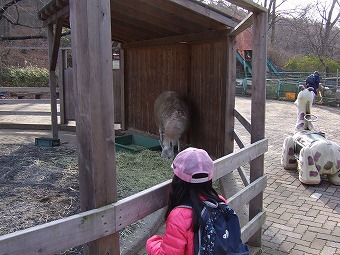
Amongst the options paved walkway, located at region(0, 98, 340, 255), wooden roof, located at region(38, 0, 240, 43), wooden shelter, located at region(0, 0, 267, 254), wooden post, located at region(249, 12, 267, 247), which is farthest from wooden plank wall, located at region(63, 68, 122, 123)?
wooden post, located at region(249, 12, 267, 247)

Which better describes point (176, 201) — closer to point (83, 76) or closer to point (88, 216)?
point (88, 216)

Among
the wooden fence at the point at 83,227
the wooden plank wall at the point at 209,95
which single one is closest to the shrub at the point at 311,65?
→ the wooden plank wall at the point at 209,95

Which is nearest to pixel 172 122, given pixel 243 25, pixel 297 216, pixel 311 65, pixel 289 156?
pixel 289 156

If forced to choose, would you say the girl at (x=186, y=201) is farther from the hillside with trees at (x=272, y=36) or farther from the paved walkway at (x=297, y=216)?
the hillside with trees at (x=272, y=36)

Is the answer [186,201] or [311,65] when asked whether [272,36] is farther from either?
[186,201]

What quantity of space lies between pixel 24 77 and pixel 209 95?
19.1 meters

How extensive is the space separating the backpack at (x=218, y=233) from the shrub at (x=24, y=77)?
2254cm

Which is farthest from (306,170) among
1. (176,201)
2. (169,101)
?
(176,201)

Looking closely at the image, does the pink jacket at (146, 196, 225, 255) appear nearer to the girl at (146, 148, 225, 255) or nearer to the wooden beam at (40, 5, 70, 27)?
the girl at (146, 148, 225, 255)

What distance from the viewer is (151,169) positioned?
20.2 ft

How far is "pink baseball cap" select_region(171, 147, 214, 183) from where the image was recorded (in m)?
2.09

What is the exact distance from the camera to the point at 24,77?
23109 mm

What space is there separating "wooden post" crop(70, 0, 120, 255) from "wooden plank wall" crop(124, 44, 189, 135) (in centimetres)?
561

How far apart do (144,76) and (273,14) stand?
33498 millimetres
